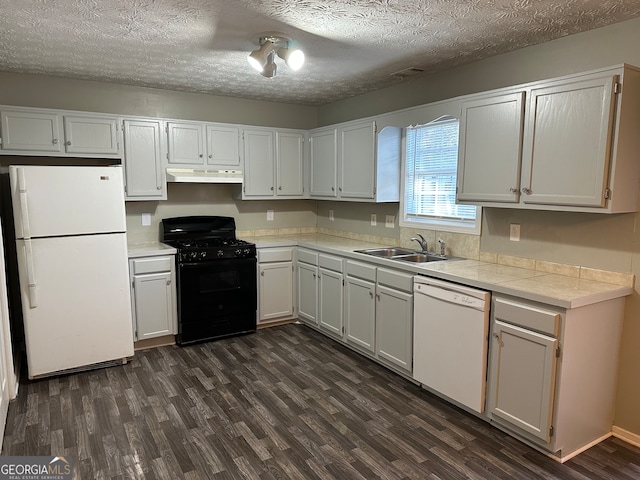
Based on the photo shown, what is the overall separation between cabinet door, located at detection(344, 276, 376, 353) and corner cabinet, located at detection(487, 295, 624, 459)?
118 cm

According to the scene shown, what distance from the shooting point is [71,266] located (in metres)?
3.43

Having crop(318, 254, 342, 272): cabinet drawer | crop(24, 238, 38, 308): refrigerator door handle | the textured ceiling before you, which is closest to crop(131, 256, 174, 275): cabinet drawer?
crop(24, 238, 38, 308): refrigerator door handle

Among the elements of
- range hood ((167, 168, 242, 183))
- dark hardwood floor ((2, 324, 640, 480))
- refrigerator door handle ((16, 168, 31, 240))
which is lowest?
dark hardwood floor ((2, 324, 640, 480))

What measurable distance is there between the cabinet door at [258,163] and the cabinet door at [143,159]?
3.00 ft

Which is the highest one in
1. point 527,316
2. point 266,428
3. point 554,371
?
point 527,316

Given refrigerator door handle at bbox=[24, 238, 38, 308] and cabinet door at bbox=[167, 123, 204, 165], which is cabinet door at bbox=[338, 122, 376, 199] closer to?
cabinet door at bbox=[167, 123, 204, 165]

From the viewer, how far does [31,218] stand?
324 cm

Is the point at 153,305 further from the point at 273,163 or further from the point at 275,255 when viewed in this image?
the point at 273,163

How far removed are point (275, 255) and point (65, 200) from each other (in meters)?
2.02

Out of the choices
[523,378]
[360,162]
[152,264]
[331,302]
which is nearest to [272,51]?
[360,162]

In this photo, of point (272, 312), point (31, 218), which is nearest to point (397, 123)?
point (272, 312)

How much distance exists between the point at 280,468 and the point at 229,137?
3.34 m

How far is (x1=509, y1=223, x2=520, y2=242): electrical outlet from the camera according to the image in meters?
3.17

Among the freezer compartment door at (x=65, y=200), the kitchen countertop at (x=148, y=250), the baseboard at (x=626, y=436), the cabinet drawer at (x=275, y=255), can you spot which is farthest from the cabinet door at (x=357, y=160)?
the baseboard at (x=626, y=436)
